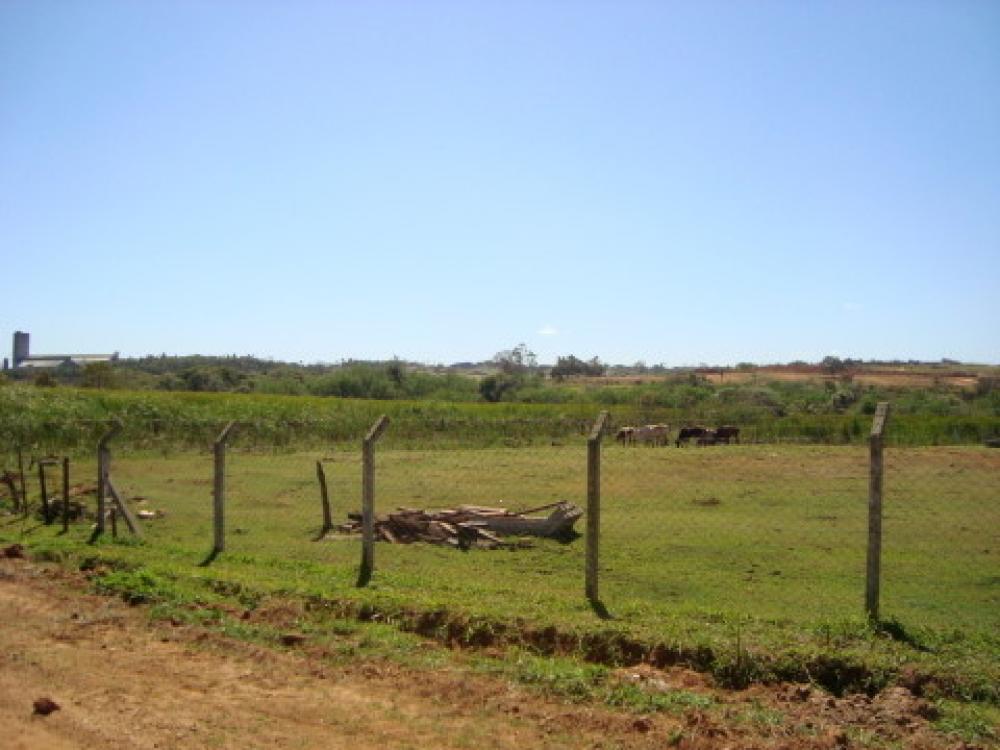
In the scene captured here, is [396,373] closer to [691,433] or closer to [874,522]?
[691,433]

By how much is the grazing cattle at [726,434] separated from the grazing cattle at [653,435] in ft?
6.92

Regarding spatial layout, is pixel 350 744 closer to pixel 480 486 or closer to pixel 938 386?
pixel 480 486

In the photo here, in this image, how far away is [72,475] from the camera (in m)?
23.1

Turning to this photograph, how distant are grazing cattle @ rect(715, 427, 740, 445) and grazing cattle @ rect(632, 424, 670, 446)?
211 centimetres

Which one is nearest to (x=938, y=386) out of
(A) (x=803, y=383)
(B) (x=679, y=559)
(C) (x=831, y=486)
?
(A) (x=803, y=383)

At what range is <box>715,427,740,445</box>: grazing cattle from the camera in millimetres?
37000

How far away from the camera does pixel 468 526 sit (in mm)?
15062

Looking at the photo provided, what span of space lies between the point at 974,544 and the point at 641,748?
35.3 feet

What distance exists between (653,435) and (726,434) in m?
3.04

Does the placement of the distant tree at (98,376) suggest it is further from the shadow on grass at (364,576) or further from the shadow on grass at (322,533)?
the shadow on grass at (364,576)

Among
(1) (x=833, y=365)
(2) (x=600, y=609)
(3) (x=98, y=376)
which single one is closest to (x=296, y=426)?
(2) (x=600, y=609)

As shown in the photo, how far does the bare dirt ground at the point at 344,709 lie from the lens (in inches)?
243

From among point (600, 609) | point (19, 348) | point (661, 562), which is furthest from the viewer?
point (19, 348)

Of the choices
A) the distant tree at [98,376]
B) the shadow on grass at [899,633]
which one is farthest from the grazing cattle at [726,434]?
the distant tree at [98,376]
